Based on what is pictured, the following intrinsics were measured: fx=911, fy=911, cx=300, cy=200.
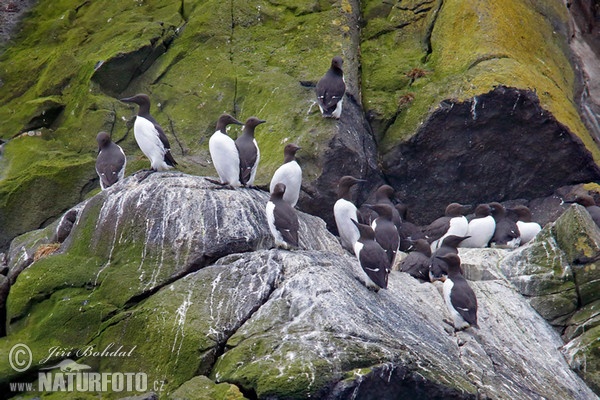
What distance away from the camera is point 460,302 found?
9.08 meters

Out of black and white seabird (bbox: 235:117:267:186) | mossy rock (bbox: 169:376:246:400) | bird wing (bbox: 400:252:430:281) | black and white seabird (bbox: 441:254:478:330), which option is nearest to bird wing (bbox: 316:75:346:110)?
black and white seabird (bbox: 235:117:267:186)

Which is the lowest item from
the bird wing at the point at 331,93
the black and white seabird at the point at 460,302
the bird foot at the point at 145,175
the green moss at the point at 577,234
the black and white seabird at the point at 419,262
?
the black and white seabird at the point at 419,262

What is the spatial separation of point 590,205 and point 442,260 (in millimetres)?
3171

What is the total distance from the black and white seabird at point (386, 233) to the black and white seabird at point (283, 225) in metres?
1.31

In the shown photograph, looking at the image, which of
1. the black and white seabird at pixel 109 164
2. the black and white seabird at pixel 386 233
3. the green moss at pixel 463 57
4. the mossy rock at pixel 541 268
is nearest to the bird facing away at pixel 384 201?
the black and white seabird at pixel 386 233

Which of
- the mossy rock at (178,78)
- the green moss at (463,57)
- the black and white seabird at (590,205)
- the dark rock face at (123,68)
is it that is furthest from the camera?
the dark rock face at (123,68)

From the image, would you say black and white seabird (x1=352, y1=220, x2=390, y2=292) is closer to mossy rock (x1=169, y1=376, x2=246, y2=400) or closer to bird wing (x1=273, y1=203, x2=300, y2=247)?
bird wing (x1=273, y1=203, x2=300, y2=247)

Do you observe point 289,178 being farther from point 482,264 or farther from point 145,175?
point 482,264

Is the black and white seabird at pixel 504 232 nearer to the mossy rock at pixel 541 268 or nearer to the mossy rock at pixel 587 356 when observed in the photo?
the mossy rock at pixel 541 268

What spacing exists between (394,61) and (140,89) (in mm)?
3877

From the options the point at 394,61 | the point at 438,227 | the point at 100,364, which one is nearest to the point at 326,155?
the point at 438,227

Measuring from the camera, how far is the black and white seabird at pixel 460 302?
9.02 m

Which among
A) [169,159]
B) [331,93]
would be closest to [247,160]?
[169,159]

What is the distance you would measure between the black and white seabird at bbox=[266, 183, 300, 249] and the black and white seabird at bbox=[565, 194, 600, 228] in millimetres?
4616
